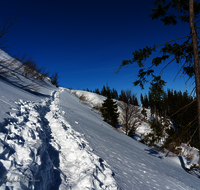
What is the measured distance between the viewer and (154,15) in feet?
12.0

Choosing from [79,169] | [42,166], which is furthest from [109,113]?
[42,166]

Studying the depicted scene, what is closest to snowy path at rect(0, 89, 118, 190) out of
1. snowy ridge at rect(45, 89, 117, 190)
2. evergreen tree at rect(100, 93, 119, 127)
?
snowy ridge at rect(45, 89, 117, 190)

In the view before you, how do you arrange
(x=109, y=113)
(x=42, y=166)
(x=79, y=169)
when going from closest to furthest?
(x=42, y=166), (x=79, y=169), (x=109, y=113)

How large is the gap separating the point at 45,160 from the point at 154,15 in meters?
4.77

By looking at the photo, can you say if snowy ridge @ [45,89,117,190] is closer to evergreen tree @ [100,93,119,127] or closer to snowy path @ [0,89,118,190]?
snowy path @ [0,89,118,190]

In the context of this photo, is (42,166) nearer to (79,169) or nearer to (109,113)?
(79,169)

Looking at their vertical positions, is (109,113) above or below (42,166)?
above

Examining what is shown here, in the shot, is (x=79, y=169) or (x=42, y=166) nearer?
(x=42, y=166)

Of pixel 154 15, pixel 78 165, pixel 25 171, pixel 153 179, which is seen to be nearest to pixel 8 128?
pixel 25 171

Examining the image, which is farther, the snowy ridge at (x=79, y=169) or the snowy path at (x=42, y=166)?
the snowy ridge at (x=79, y=169)

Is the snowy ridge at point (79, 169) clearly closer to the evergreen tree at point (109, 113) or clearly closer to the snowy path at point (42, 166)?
the snowy path at point (42, 166)

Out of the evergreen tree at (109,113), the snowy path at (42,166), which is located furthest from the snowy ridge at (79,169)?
the evergreen tree at (109,113)

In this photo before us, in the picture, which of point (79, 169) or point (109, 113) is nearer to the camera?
point (79, 169)

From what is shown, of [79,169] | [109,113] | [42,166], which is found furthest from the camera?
[109,113]
